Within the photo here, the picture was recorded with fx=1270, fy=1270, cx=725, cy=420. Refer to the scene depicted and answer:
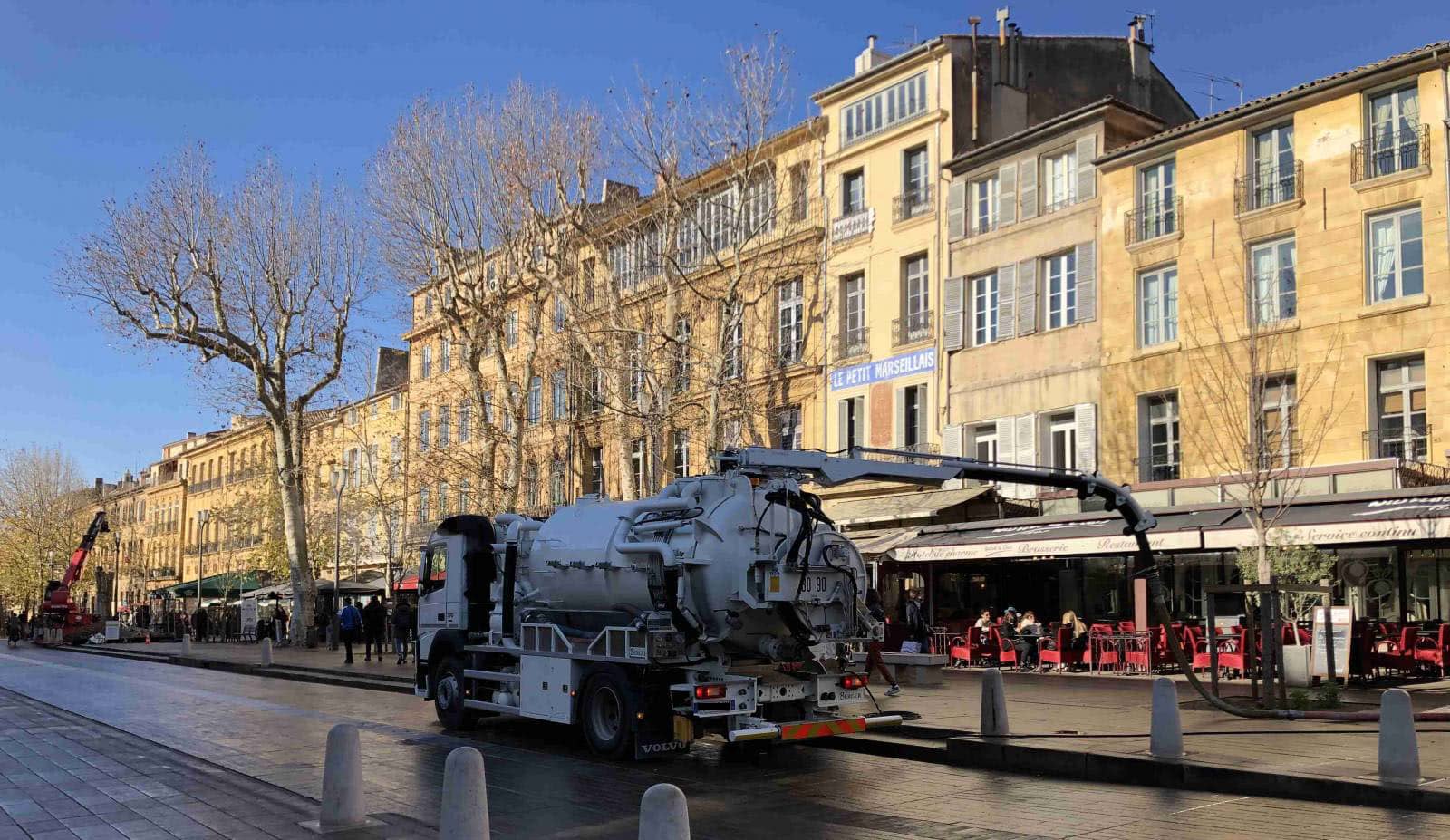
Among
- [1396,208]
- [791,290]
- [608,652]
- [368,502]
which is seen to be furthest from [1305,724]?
[368,502]

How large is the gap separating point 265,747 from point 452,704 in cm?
269

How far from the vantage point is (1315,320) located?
22516mm

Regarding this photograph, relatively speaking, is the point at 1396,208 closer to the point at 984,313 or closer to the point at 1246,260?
the point at 1246,260

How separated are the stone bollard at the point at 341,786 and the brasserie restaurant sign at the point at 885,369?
2298 cm

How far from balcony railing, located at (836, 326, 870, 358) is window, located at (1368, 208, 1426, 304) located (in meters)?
12.4

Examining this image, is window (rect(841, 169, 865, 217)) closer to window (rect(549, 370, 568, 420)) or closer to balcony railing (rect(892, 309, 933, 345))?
balcony railing (rect(892, 309, 933, 345))

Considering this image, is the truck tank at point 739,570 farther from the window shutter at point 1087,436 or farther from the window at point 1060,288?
the window at point 1060,288

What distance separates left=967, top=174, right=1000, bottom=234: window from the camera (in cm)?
2900

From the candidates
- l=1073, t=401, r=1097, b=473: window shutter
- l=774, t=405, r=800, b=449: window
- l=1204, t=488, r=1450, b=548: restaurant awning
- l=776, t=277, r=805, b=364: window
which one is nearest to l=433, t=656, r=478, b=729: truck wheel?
l=1204, t=488, r=1450, b=548: restaurant awning

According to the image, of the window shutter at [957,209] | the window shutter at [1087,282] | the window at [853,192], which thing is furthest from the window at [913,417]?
the window at [853,192]

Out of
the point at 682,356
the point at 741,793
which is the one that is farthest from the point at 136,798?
the point at 682,356

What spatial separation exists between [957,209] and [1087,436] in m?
6.68

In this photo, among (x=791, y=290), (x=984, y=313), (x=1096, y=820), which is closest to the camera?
(x=1096, y=820)

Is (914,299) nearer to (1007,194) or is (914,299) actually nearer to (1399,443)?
(1007,194)
